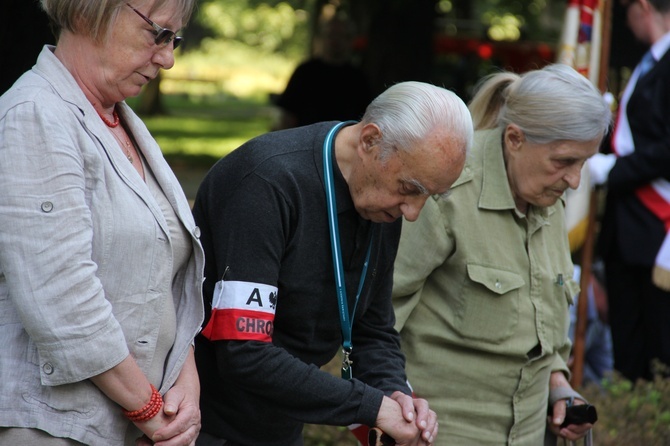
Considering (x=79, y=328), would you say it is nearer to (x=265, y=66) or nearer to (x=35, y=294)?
(x=35, y=294)

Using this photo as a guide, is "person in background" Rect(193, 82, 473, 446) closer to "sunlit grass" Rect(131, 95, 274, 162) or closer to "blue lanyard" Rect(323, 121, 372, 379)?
"blue lanyard" Rect(323, 121, 372, 379)

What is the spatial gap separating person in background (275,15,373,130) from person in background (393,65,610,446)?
443cm

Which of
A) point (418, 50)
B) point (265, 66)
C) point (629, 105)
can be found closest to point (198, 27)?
point (265, 66)

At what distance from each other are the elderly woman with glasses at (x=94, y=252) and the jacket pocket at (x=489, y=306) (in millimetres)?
961

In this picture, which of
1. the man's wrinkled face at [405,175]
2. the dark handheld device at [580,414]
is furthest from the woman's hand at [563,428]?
the man's wrinkled face at [405,175]

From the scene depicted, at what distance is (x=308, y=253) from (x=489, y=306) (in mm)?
A: 797

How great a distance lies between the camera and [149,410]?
88.5 inches

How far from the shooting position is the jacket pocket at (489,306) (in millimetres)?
3035

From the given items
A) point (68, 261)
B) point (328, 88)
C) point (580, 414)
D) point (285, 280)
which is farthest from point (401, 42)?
point (68, 261)

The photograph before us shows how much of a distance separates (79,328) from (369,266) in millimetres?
869

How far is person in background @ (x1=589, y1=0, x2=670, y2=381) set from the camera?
5246 millimetres

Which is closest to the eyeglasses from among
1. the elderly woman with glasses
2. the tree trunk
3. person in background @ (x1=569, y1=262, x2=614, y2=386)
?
the elderly woman with glasses

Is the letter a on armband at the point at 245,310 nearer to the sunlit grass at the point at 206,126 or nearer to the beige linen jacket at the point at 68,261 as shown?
the beige linen jacket at the point at 68,261

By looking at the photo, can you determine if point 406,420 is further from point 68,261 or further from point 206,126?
point 206,126
